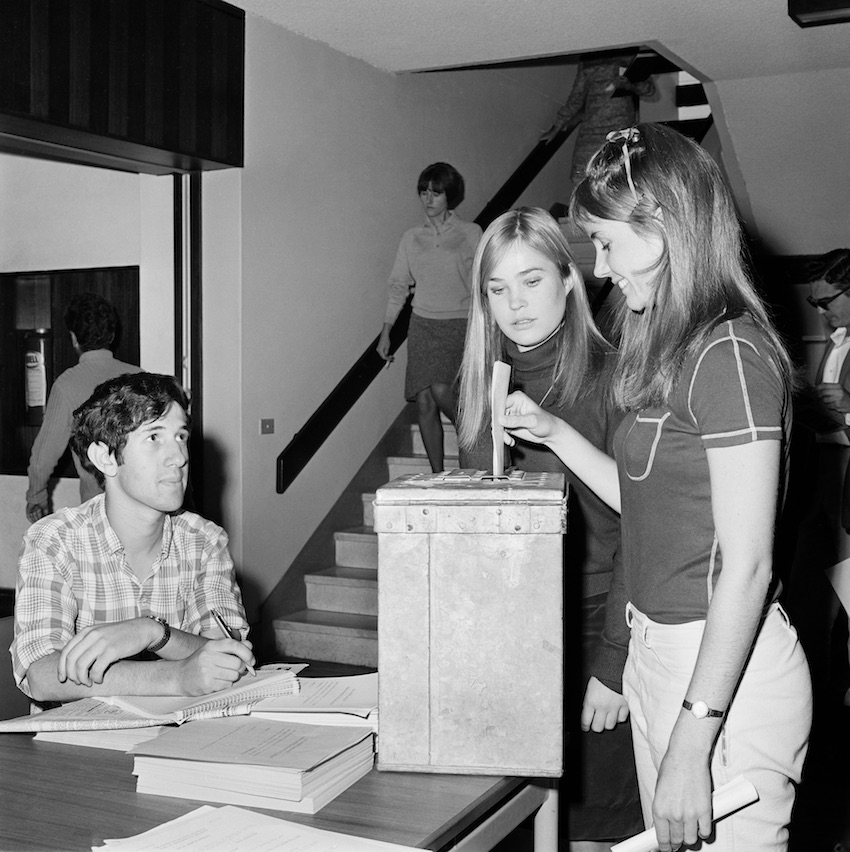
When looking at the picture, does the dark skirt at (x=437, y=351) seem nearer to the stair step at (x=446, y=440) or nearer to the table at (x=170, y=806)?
the stair step at (x=446, y=440)

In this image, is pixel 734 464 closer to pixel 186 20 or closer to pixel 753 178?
pixel 186 20

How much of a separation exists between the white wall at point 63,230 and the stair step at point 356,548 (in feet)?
4.40

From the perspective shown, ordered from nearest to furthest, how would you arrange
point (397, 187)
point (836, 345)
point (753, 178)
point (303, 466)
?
point (836, 345) → point (303, 466) → point (397, 187) → point (753, 178)

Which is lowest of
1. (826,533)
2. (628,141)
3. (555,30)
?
(826,533)

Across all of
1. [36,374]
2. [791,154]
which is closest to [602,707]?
[36,374]

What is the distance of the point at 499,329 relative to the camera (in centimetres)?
201

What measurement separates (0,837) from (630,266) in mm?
1090

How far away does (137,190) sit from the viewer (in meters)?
5.20

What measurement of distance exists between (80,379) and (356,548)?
5.70 ft

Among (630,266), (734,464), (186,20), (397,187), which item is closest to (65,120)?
(186,20)

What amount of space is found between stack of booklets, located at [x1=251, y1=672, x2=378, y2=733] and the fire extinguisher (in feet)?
13.8

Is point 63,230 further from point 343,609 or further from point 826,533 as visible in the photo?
point 826,533

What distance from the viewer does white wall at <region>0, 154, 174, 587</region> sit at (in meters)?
5.21

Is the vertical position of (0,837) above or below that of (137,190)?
below
